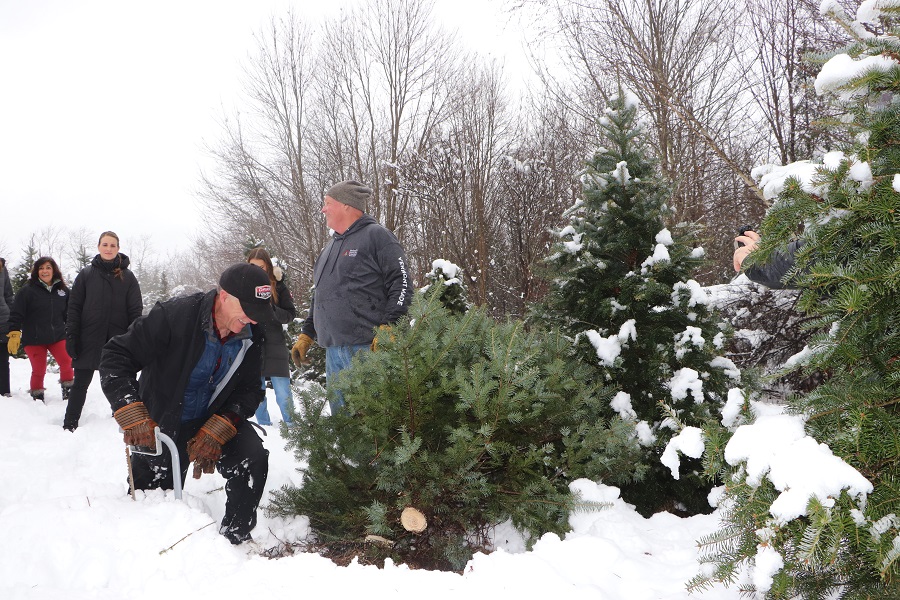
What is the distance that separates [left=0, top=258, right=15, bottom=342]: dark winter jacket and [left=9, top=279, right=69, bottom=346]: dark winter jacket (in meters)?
0.35

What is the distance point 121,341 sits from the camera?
10.4 feet

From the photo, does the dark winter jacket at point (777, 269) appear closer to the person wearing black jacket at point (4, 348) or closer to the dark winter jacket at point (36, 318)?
the dark winter jacket at point (36, 318)

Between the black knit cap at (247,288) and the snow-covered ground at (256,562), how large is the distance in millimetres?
1088

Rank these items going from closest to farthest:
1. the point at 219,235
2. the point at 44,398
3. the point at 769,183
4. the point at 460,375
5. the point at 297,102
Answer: the point at 769,183, the point at 460,375, the point at 44,398, the point at 297,102, the point at 219,235

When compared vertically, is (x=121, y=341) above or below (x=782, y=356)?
above

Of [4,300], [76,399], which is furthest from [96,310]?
[4,300]

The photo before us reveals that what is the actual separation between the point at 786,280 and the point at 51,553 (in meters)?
3.28

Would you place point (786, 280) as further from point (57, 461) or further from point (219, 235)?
point (219, 235)

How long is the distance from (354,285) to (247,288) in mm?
1299

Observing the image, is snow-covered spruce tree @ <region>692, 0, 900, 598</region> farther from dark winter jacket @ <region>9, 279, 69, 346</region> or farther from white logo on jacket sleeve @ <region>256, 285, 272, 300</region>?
dark winter jacket @ <region>9, 279, 69, 346</region>

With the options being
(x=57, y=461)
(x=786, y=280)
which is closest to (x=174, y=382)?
(x=57, y=461)

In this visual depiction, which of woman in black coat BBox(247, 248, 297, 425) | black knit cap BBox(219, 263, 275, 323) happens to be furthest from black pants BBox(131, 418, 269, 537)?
woman in black coat BBox(247, 248, 297, 425)

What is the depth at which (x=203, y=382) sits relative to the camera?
11.4ft

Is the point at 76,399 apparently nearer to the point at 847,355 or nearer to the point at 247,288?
the point at 247,288
